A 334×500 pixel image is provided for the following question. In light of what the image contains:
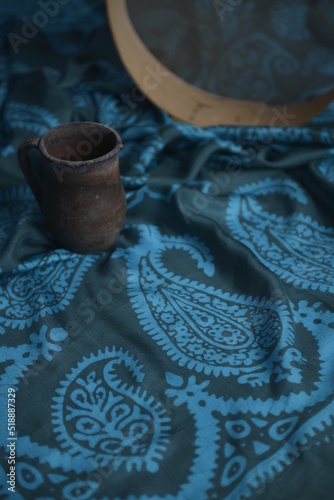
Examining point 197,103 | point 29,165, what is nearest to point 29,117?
point 29,165

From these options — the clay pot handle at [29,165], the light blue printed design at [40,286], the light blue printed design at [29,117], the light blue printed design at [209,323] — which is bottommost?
the light blue printed design at [40,286]

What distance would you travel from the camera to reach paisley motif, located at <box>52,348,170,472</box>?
1.82 feet

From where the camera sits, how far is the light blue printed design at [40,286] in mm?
688

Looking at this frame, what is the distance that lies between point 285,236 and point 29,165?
1.27ft

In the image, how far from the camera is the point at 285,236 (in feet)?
2.65

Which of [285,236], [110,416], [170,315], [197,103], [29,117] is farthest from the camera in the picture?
[197,103]

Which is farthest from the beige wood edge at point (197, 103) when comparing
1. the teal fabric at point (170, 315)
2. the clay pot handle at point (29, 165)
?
the clay pot handle at point (29, 165)

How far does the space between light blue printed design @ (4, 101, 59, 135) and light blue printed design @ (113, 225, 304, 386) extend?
11.0 inches

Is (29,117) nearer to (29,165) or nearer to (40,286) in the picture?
(29,165)

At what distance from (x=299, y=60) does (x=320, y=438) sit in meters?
0.76

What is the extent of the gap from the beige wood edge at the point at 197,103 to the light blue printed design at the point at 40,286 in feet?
1.22

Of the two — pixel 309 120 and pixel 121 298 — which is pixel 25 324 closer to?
pixel 121 298

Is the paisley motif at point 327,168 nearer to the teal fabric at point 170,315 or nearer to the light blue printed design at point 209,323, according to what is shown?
the teal fabric at point 170,315

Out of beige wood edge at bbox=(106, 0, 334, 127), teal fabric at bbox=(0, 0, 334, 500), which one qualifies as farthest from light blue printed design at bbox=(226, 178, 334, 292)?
beige wood edge at bbox=(106, 0, 334, 127)
